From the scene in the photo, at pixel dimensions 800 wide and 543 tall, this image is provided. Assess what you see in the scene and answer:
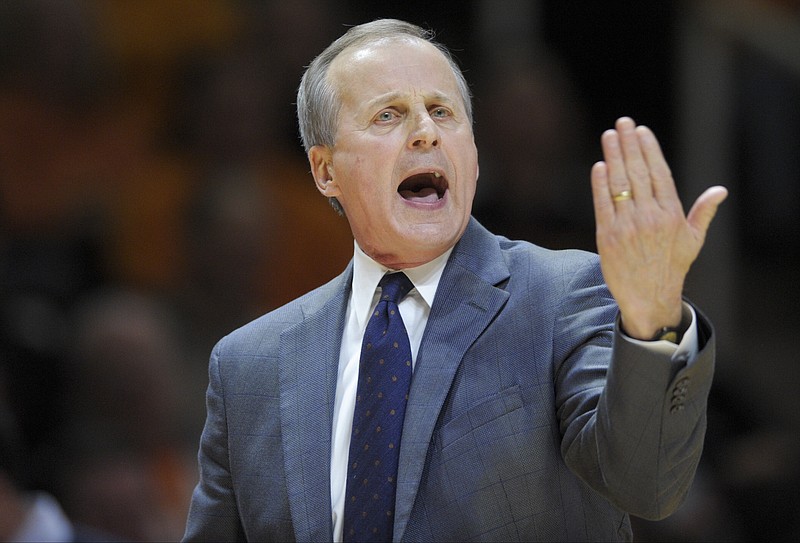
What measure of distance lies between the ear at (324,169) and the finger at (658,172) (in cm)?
81

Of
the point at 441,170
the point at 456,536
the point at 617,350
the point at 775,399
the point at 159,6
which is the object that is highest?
the point at 159,6

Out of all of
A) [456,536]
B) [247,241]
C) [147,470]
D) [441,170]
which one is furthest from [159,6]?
[456,536]

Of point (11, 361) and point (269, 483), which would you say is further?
point (11, 361)

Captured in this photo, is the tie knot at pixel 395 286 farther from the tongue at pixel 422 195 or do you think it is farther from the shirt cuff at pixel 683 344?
the shirt cuff at pixel 683 344

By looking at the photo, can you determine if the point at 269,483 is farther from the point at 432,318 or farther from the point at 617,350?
the point at 617,350

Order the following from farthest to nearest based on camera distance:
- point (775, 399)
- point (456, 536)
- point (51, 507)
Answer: point (775, 399), point (51, 507), point (456, 536)

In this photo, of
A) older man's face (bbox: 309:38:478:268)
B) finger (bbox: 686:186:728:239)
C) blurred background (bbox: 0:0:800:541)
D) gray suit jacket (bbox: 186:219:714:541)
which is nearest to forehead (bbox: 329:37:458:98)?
older man's face (bbox: 309:38:478:268)

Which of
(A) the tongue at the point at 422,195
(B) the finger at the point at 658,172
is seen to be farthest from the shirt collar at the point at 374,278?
(B) the finger at the point at 658,172

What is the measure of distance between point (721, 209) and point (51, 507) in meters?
2.73

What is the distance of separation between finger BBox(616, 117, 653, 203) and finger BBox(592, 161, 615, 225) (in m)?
0.04

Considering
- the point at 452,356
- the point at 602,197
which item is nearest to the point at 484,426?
the point at 452,356

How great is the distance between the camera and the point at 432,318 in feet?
7.28

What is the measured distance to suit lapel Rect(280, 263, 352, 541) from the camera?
2152 mm

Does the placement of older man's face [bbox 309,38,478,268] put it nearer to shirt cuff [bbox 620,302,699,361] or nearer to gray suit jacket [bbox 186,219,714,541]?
gray suit jacket [bbox 186,219,714,541]
